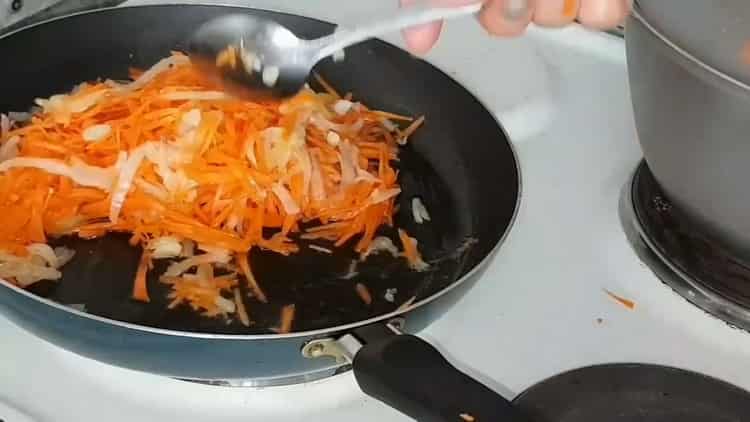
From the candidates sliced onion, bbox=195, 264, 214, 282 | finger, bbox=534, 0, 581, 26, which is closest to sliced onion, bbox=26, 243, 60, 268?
sliced onion, bbox=195, 264, 214, 282

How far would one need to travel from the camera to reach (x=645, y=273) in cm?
83

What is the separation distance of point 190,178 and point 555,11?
33 centimetres

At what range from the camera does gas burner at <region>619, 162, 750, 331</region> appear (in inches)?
30.6

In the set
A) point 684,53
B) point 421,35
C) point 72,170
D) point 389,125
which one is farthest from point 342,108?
point 684,53

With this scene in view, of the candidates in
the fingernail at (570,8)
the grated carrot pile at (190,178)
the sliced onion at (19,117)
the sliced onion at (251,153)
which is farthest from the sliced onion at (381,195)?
the sliced onion at (19,117)

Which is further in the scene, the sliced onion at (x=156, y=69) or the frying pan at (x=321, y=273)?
the sliced onion at (x=156, y=69)

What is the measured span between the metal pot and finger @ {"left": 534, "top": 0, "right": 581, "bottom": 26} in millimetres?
50

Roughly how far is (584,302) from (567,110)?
28 centimetres

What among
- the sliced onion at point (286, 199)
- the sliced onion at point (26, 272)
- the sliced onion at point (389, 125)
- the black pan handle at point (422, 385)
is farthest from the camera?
the sliced onion at point (389, 125)

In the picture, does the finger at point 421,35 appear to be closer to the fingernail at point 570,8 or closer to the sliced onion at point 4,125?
the fingernail at point 570,8

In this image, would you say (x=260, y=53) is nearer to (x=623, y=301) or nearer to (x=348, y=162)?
(x=348, y=162)

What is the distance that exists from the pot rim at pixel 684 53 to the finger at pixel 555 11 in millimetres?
64

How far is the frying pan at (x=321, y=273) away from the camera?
0.61 meters

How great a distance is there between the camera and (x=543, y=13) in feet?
2.54
